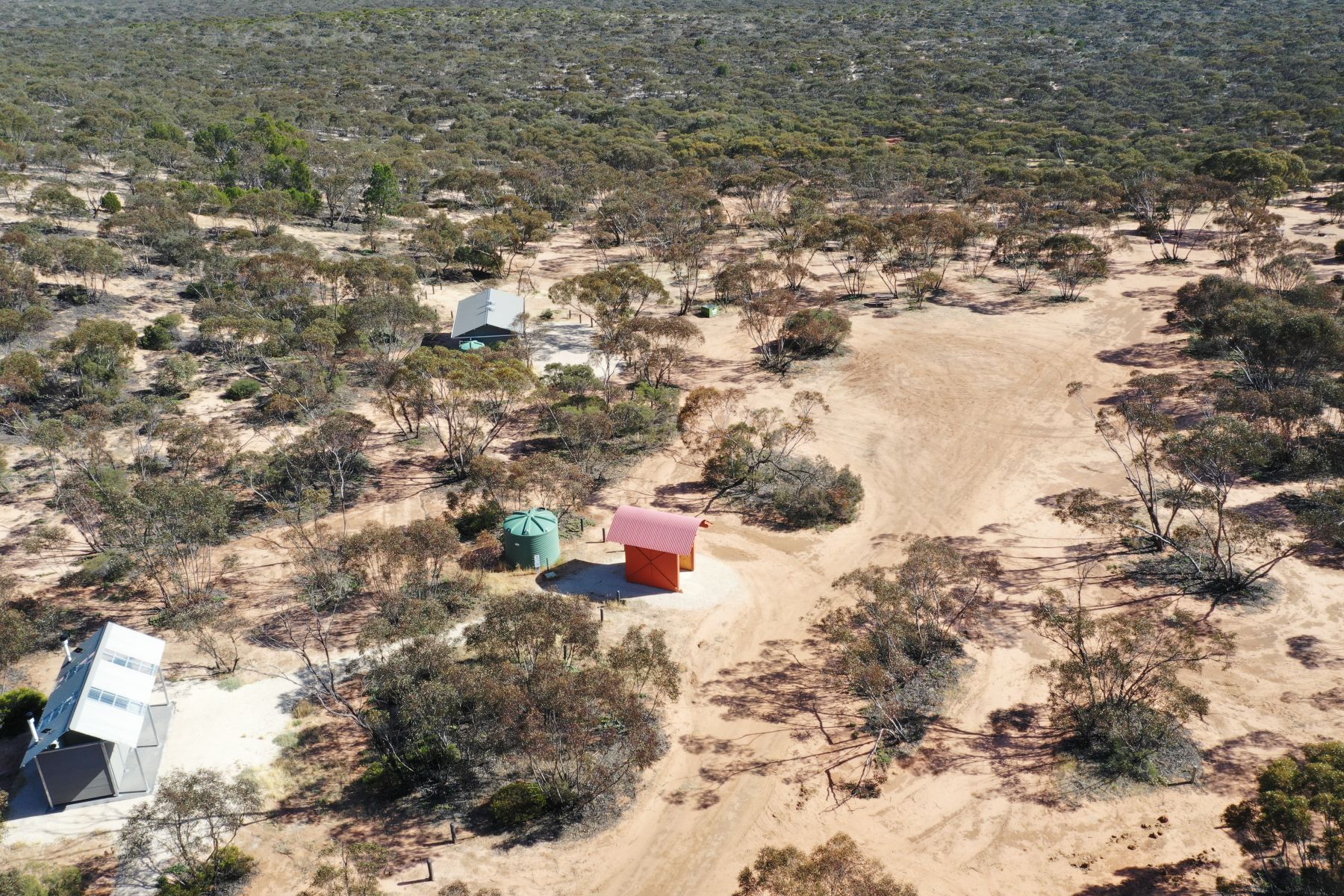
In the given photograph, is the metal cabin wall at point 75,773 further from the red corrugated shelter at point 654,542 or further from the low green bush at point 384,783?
the red corrugated shelter at point 654,542

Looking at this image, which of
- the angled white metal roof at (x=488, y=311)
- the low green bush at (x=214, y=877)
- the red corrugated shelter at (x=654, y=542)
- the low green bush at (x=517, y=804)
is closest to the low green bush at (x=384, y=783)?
the low green bush at (x=517, y=804)

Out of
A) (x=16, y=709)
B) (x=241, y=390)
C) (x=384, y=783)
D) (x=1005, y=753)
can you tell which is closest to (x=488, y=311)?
(x=241, y=390)

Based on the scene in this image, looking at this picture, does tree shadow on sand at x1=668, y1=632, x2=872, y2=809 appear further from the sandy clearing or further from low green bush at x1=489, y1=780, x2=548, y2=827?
low green bush at x1=489, y1=780, x2=548, y2=827

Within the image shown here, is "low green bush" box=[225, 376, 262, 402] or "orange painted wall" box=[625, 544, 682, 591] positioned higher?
"low green bush" box=[225, 376, 262, 402]

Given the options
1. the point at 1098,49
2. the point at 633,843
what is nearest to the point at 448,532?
→ the point at 633,843

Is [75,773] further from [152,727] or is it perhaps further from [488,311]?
[488,311]

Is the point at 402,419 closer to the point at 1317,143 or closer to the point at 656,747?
the point at 656,747

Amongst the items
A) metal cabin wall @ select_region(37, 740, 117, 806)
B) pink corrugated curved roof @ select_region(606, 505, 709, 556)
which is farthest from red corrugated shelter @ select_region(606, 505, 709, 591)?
metal cabin wall @ select_region(37, 740, 117, 806)
